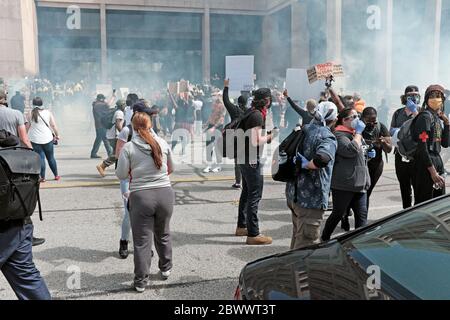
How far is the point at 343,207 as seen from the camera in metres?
4.58

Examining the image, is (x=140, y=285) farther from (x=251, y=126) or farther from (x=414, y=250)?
(x=414, y=250)

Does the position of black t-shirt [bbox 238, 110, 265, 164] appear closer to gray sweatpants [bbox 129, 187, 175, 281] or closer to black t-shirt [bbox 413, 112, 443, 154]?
gray sweatpants [bbox 129, 187, 175, 281]

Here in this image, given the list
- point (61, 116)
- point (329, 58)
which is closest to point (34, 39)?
point (61, 116)

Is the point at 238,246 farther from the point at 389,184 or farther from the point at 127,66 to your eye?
the point at 127,66

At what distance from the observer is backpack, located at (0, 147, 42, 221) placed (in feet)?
9.06

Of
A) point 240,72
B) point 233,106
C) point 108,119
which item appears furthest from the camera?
point 108,119

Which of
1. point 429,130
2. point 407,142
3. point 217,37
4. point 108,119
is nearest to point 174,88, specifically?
point 108,119

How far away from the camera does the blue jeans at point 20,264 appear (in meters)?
2.83

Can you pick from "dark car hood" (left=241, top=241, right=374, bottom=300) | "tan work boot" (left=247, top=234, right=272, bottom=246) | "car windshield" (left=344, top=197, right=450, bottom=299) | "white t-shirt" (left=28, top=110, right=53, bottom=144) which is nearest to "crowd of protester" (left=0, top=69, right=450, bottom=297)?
"tan work boot" (left=247, top=234, right=272, bottom=246)

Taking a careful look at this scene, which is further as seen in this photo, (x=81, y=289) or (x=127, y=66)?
(x=127, y=66)

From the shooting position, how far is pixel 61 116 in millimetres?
23484

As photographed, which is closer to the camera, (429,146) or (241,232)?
(429,146)

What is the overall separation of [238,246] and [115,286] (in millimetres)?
1502

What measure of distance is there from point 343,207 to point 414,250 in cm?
241
